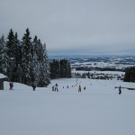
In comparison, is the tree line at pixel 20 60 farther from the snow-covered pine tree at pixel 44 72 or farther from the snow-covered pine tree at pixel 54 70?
the snow-covered pine tree at pixel 54 70

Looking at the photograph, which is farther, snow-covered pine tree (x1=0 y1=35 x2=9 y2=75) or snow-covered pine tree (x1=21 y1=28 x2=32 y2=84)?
snow-covered pine tree (x1=21 y1=28 x2=32 y2=84)

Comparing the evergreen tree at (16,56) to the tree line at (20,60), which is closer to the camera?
the tree line at (20,60)

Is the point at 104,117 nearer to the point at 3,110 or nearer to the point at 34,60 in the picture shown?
the point at 3,110

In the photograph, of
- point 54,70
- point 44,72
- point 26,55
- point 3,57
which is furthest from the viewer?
point 54,70

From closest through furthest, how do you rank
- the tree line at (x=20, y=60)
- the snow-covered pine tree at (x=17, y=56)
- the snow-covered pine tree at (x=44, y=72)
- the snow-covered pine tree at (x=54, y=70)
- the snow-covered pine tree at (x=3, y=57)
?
1. the snow-covered pine tree at (x=3, y=57)
2. the tree line at (x=20, y=60)
3. the snow-covered pine tree at (x=17, y=56)
4. the snow-covered pine tree at (x=44, y=72)
5. the snow-covered pine tree at (x=54, y=70)

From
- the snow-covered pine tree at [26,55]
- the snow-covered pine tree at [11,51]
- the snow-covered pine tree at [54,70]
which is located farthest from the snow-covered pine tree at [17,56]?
the snow-covered pine tree at [54,70]

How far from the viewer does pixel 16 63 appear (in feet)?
109

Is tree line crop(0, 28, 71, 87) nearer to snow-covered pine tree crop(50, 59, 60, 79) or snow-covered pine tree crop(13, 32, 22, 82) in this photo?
snow-covered pine tree crop(13, 32, 22, 82)

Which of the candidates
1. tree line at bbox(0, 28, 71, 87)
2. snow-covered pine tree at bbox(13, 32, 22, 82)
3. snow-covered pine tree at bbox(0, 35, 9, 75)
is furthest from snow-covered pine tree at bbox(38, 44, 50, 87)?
snow-covered pine tree at bbox(0, 35, 9, 75)

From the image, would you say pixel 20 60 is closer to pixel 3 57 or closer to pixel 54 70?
pixel 3 57

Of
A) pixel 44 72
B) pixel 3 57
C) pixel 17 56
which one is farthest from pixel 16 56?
pixel 44 72

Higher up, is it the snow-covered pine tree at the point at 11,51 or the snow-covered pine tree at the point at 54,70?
the snow-covered pine tree at the point at 11,51

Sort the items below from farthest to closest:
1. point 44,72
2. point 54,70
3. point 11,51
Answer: point 54,70
point 44,72
point 11,51

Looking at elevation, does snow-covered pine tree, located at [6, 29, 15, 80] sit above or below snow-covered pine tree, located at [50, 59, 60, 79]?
above
